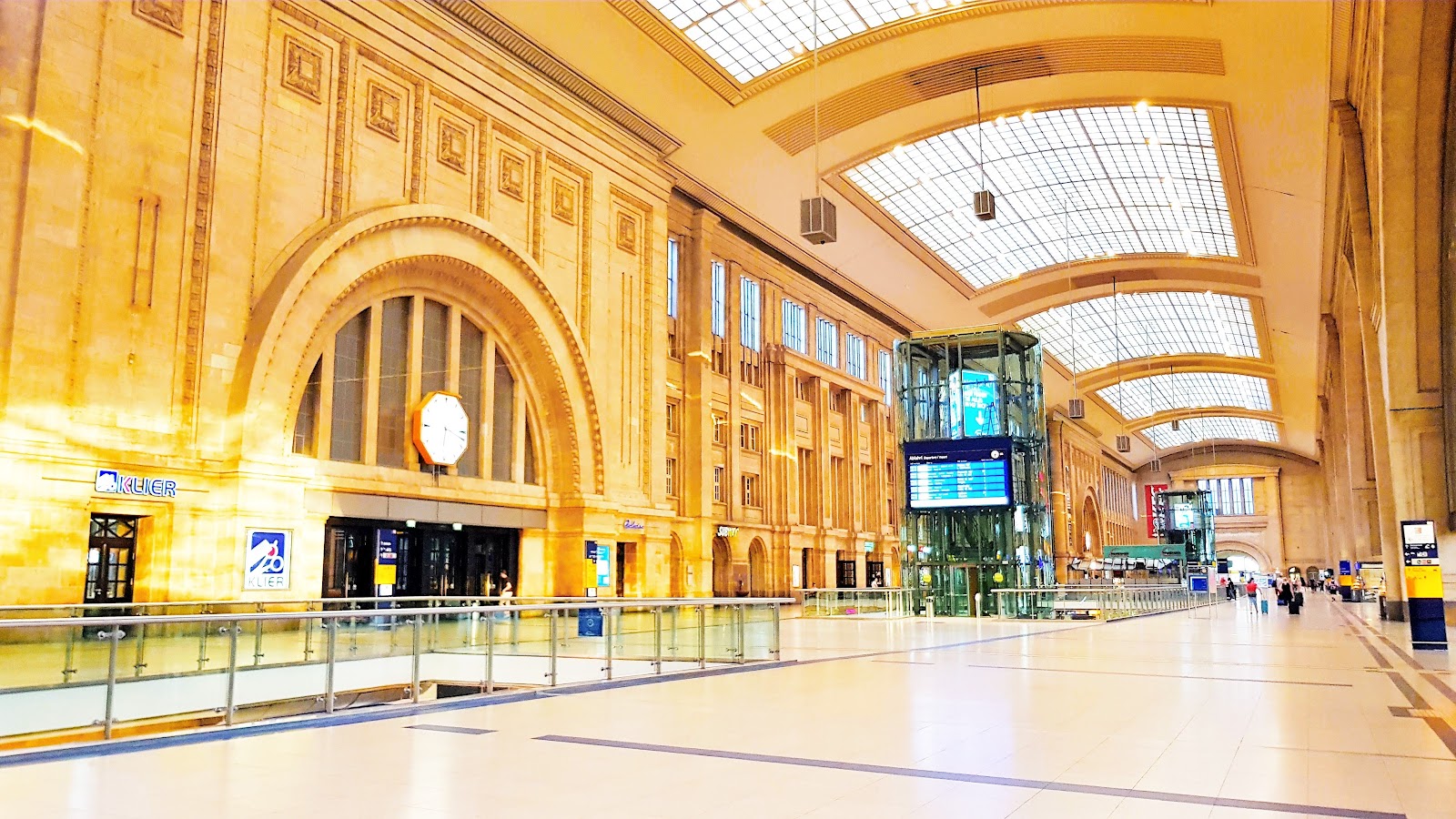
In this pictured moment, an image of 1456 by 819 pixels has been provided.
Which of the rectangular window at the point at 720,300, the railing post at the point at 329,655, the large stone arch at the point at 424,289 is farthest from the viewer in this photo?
the rectangular window at the point at 720,300

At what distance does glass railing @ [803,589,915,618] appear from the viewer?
3244cm

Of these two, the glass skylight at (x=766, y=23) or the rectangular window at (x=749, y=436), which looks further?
the rectangular window at (x=749, y=436)

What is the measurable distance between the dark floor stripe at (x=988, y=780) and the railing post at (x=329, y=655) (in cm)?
244

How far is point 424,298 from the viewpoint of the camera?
22.9 m

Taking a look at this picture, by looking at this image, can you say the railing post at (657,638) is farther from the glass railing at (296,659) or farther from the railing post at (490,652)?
the railing post at (490,652)

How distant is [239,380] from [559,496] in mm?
9627

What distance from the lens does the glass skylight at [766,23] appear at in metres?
25.7

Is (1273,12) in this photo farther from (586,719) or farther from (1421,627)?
(586,719)

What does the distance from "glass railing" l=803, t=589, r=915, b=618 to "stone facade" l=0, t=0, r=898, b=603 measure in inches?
245

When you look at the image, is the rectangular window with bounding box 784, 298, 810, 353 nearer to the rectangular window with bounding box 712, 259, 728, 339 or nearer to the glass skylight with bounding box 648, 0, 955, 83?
the rectangular window with bounding box 712, 259, 728, 339

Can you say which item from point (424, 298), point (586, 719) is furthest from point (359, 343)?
point (586, 719)

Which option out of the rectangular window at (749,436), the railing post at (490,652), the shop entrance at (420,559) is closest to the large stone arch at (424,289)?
the shop entrance at (420,559)

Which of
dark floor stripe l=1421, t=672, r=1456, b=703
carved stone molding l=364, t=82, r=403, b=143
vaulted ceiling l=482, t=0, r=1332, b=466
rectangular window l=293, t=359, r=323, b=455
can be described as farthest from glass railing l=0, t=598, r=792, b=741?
vaulted ceiling l=482, t=0, r=1332, b=466

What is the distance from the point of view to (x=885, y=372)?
161 feet
